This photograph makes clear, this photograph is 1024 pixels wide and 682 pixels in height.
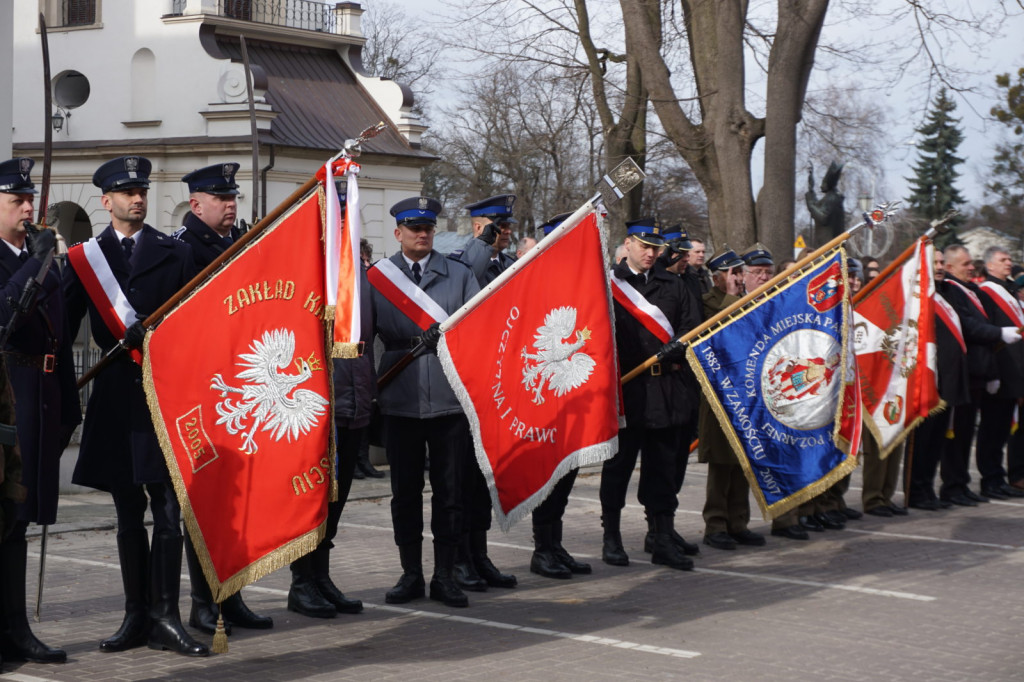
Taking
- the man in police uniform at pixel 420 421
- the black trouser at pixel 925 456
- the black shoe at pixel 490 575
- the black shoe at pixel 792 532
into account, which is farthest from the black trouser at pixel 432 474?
the black trouser at pixel 925 456

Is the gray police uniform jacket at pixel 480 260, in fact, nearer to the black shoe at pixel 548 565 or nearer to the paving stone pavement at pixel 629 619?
the black shoe at pixel 548 565

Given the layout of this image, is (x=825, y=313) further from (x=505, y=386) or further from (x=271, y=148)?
(x=271, y=148)

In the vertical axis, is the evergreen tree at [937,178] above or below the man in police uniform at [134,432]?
above

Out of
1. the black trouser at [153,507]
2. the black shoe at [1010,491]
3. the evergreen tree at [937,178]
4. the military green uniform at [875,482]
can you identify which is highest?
the evergreen tree at [937,178]

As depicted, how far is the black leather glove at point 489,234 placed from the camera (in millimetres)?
8578

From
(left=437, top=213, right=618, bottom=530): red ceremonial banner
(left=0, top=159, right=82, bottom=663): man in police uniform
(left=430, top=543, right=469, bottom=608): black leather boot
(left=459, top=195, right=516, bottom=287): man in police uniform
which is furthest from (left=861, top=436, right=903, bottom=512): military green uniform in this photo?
(left=0, top=159, right=82, bottom=663): man in police uniform

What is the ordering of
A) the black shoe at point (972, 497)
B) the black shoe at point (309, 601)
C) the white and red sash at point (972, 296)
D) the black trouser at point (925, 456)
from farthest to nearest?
the black shoe at point (972, 497), the white and red sash at point (972, 296), the black trouser at point (925, 456), the black shoe at point (309, 601)

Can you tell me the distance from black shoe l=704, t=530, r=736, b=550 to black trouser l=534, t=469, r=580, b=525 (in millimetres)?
1547

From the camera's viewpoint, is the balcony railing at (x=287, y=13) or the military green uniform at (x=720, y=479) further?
the balcony railing at (x=287, y=13)

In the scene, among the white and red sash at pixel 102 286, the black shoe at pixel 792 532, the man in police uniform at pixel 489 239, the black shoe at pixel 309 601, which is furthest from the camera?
the black shoe at pixel 792 532

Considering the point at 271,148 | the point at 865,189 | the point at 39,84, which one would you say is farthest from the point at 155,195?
the point at 865,189

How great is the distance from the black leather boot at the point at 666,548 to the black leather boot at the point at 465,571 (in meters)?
1.39

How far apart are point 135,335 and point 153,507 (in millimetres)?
849

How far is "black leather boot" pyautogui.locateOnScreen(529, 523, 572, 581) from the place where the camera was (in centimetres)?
897
